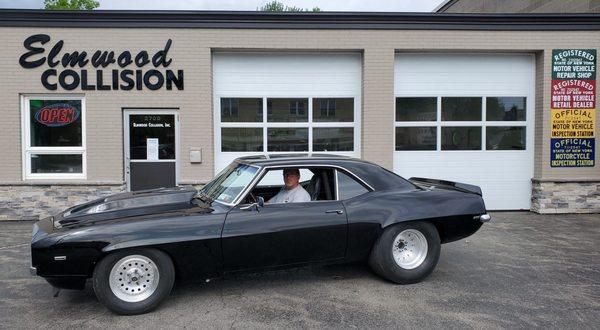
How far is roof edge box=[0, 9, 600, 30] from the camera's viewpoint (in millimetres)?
9141

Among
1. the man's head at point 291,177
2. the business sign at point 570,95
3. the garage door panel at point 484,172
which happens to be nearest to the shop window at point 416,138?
the garage door panel at point 484,172

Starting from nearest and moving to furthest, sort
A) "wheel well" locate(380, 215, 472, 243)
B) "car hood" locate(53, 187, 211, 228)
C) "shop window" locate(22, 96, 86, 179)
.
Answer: "car hood" locate(53, 187, 211, 228), "wheel well" locate(380, 215, 472, 243), "shop window" locate(22, 96, 86, 179)

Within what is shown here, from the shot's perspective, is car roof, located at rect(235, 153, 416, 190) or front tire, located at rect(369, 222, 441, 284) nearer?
front tire, located at rect(369, 222, 441, 284)

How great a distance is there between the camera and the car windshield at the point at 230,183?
484 centimetres

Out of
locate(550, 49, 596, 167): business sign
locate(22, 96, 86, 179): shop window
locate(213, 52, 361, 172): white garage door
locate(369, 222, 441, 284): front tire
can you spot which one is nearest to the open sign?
locate(22, 96, 86, 179): shop window

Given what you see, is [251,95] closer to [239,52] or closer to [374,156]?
[239,52]

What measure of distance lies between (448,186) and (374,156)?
3.85 meters

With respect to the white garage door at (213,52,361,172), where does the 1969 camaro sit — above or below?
below

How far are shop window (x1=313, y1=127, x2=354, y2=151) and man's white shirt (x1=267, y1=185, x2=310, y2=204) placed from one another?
468 cm

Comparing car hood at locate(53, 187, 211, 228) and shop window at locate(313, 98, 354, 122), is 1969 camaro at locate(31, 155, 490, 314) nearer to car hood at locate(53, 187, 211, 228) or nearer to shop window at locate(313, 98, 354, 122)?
car hood at locate(53, 187, 211, 228)

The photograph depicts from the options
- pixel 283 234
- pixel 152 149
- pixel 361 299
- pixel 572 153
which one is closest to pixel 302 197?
pixel 283 234

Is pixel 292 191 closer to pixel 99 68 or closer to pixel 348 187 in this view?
pixel 348 187

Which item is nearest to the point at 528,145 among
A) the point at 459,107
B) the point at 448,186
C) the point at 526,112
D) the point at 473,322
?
the point at 526,112

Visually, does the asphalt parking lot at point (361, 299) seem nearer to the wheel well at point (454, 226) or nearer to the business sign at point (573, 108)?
the wheel well at point (454, 226)
